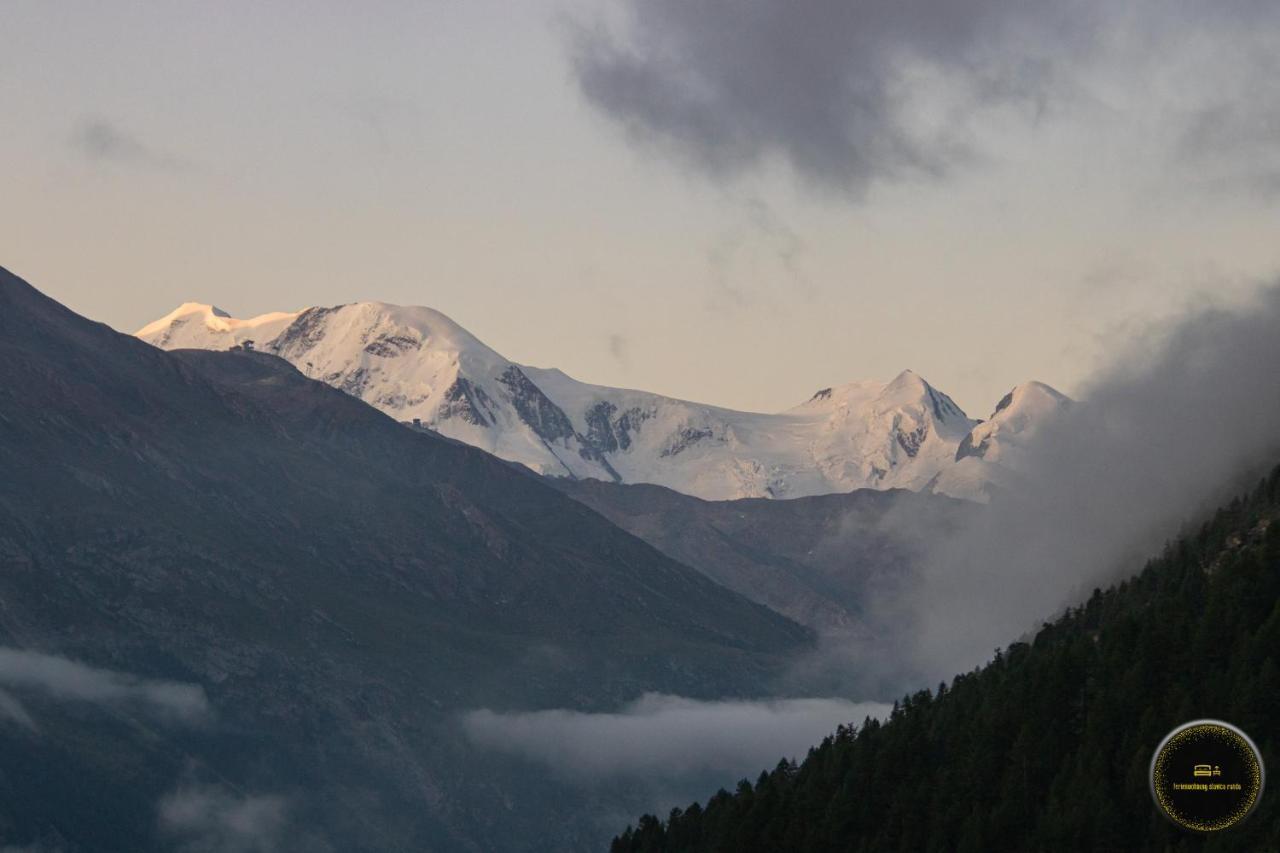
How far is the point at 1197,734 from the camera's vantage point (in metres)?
178

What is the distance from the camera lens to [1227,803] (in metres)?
181

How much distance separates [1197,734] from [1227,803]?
7216mm
